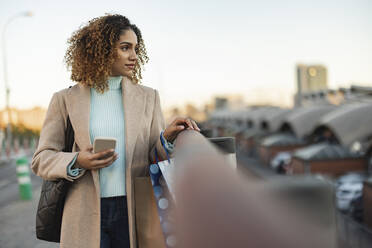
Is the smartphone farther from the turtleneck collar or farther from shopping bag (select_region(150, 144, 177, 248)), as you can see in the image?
the turtleneck collar

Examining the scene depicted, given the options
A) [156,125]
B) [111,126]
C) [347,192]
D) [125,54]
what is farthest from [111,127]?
[347,192]

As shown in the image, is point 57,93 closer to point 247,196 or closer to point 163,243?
point 163,243

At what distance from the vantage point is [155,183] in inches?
53.9

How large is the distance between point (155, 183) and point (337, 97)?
172ft

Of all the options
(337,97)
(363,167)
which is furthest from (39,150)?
(337,97)

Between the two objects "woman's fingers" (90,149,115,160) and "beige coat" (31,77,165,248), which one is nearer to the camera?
"woman's fingers" (90,149,115,160)

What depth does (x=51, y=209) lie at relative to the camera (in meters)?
1.49

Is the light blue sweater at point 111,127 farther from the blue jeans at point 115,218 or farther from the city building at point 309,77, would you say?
the city building at point 309,77

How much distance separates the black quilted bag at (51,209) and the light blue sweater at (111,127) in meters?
0.11

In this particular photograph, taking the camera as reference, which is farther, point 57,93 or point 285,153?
point 285,153

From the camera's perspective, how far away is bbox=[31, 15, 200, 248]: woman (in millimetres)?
1479

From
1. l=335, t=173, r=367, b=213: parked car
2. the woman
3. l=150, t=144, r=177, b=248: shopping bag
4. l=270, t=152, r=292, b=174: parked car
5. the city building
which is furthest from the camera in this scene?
the city building

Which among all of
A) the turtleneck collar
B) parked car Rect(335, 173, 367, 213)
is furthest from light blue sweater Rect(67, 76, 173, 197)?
parked car Rect(335, 173, 367, 213)

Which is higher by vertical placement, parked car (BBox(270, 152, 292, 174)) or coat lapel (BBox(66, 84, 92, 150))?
coat lapel (BBox(66, 84, 92, 150))
